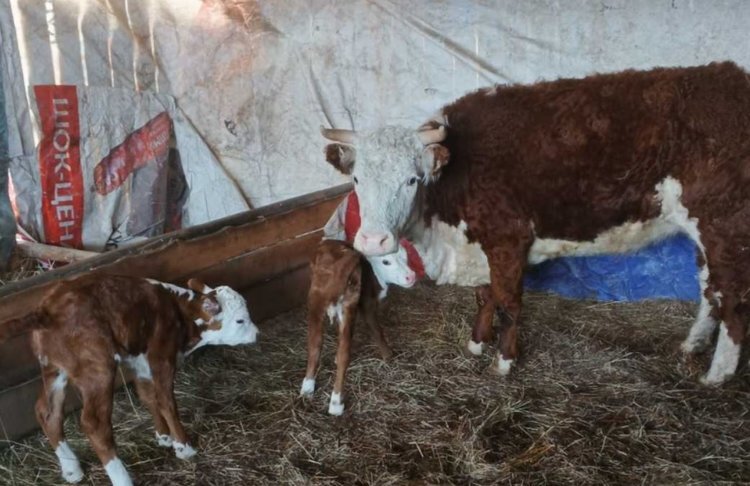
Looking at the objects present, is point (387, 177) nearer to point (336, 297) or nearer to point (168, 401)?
point (336, 297)

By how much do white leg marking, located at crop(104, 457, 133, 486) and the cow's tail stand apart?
63cm

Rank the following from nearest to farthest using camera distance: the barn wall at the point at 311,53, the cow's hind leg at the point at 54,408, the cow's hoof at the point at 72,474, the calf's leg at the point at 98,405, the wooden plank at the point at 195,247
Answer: the calf's leg at the point at 98,405
the cow's hind leg at the point at 54,408
the cow's hoof at the point at 72,474
the wooden plank at the point at 195,247
the barn wall at the point at 311,53

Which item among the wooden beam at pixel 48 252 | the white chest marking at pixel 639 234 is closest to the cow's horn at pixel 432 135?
the white chest marking at pixel 639 234

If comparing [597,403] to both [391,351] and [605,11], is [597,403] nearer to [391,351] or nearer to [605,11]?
[391,351]

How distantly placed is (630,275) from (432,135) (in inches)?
88.4

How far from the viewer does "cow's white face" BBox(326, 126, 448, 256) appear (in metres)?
3.23

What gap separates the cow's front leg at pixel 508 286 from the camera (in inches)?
143

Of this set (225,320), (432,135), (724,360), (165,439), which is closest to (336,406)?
(225,320)

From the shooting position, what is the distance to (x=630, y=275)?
187 inches

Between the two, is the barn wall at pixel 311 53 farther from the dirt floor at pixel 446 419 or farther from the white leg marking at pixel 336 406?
the white leg marking at pixel 336 406

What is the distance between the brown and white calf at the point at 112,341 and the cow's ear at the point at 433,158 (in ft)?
4.11

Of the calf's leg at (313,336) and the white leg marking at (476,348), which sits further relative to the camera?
the white leg marking at (476,348)

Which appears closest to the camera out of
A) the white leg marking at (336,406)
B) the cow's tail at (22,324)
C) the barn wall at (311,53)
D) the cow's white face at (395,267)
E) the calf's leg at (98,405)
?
the cow's tail at (22,324)

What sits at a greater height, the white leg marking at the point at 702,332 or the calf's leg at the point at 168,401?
the calf's leg at the point at 168,401
